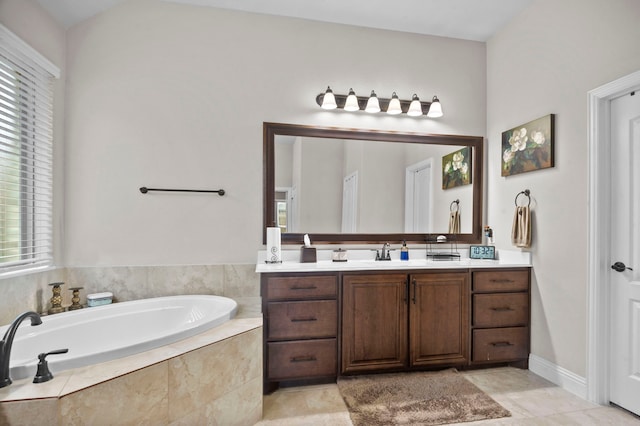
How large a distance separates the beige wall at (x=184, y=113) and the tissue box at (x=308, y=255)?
35cm

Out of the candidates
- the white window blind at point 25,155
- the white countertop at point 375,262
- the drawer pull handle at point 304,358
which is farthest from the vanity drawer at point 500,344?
the white window blind at point 25,155

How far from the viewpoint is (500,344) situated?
2.63 m

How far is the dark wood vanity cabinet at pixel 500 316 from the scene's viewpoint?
2.60m

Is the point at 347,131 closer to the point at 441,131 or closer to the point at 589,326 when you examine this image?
the point at 441,131

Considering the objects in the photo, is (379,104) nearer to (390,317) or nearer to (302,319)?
(390,317)

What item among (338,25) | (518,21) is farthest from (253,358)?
(518,21)

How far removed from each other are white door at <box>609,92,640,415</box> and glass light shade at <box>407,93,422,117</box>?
127 cm

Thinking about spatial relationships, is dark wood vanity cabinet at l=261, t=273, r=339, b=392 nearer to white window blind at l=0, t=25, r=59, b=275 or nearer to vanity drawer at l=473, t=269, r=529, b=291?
vanity drawer at l=473, t=269, r=529, b=291

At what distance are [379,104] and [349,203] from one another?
0.87 meters

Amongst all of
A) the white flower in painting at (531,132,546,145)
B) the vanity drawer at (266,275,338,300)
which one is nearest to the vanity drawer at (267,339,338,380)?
the vanity drawer at (266,275,338,300)

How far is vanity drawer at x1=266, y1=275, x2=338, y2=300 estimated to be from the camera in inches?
91.0

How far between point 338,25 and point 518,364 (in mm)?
Result: 3080

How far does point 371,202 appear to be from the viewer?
117 inches

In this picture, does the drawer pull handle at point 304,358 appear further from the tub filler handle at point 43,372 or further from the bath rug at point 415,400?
the tub filler handle at point 43,372
